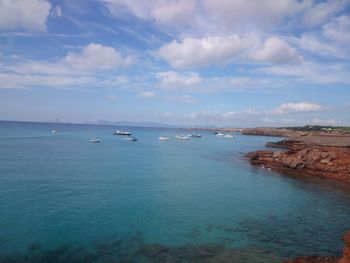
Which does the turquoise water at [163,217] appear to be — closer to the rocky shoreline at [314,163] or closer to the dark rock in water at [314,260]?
the dark rock in water at [314,260]

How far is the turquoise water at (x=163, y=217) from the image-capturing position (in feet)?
67.2

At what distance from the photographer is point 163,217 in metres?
27.6

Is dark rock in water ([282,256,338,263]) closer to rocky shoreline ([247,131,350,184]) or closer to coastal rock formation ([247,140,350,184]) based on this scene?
rocky shoreline ([247,131,350,184])

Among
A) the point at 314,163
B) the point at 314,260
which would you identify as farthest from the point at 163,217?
the point at 314,163

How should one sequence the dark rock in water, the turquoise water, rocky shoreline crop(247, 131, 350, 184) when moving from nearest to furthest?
the dark rock in water → the turquoise water → rocky shoreline crop(247, 131, 350, 184)

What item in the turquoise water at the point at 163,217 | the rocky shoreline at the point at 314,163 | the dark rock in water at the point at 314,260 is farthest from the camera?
the rocky shoreline at the point at 314,163

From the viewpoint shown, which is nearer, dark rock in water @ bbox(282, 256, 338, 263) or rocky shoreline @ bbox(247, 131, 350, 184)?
dark rock in water @ bbox(282, 256, 338, 263)

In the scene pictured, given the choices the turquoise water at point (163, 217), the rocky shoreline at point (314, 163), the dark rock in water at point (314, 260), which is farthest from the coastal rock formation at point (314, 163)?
the dark rock in water at point (314, 260)

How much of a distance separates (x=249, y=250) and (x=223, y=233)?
335cm

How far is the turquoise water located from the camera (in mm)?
20484

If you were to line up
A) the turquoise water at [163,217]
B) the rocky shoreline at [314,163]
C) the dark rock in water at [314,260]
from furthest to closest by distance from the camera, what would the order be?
the rocky shoreline at [314,163] → the turquoise water at [163,217] → the dark rock in water at [314,260]

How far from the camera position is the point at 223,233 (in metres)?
24.1

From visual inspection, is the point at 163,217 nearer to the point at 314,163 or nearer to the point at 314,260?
the point at 314,260

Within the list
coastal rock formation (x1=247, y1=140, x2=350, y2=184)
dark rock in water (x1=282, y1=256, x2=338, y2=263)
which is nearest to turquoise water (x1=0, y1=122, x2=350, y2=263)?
dark rock in water (x1=282, y1=256, x2=338, y2=263)
